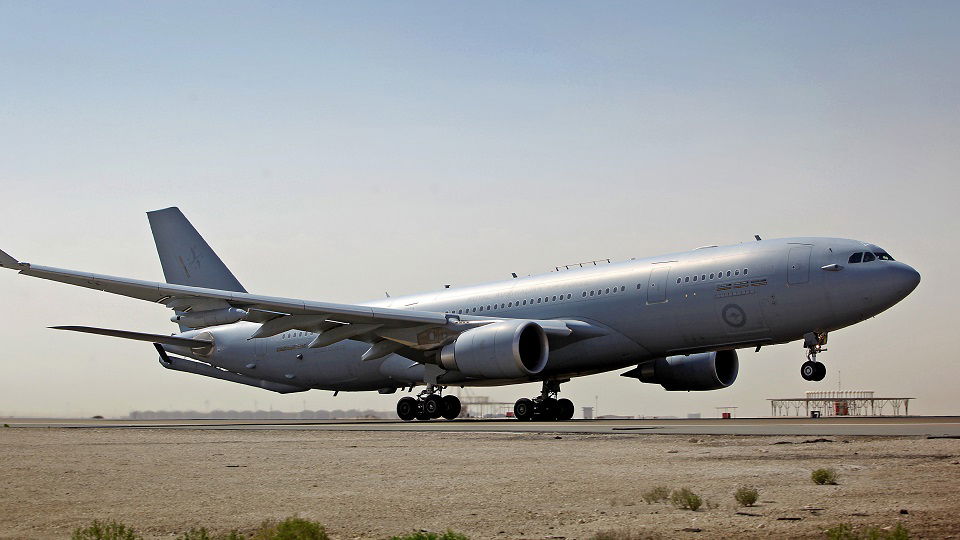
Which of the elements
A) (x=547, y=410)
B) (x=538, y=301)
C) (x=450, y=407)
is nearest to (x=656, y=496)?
(x=547, y=410)

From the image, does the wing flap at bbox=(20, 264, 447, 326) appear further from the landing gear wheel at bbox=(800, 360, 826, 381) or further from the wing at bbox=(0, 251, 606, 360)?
the landing gear wheel at bbox=(800, 360, 826, 381)

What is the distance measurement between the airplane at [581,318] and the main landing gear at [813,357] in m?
0.03

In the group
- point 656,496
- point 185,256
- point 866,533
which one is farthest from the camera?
point 185,256

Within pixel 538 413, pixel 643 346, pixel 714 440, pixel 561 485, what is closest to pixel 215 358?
pixel 538 413

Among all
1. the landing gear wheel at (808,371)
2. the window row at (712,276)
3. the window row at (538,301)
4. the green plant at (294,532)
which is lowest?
the green plant at (294,532)

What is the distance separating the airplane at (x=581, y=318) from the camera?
26.3 meters

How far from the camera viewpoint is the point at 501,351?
1084 inches

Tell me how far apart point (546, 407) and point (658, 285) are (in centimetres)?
541

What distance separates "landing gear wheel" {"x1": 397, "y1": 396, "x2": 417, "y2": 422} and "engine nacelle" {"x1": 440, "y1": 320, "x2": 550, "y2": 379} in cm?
330

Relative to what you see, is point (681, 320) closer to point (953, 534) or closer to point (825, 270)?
point (825, 270)

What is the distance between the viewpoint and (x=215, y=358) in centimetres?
3909

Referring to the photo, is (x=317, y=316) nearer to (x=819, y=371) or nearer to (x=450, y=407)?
(x=450, y=407)

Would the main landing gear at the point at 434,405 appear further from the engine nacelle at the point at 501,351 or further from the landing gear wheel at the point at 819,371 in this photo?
the landing gear wheel at the point at 819,371

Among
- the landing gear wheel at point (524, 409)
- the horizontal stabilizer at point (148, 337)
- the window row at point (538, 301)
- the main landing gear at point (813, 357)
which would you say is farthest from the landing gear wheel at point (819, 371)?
the horizontal stabilizer at point (148, 337)
